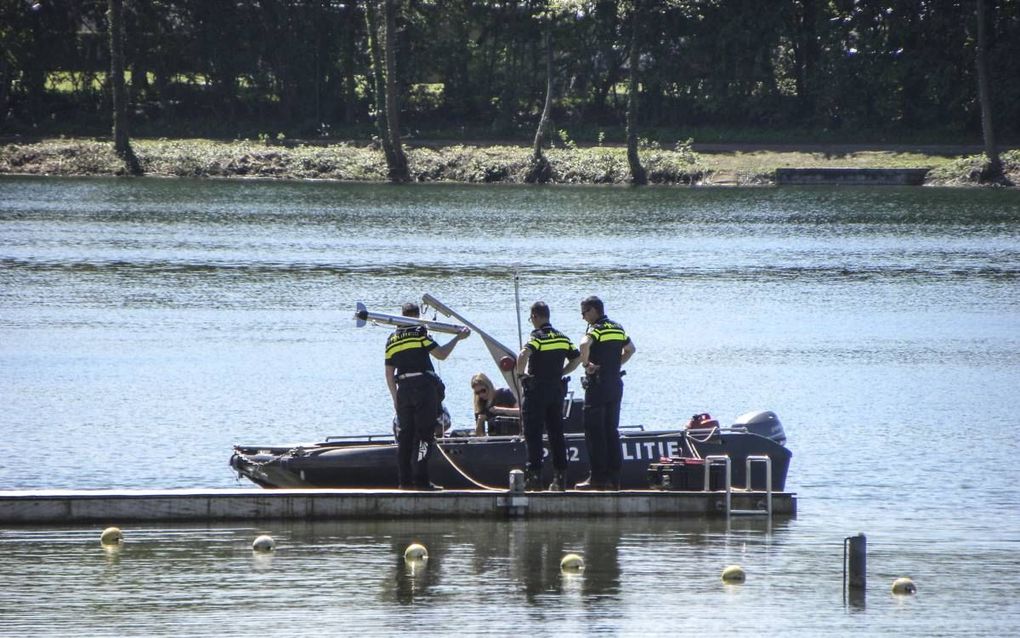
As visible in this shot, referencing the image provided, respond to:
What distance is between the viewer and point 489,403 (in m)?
17.0

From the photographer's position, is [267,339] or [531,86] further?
[531,86]

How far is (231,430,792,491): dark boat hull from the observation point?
53.5 feet

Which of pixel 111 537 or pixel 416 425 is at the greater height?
pixel 416 425

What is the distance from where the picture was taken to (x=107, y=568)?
13094mm

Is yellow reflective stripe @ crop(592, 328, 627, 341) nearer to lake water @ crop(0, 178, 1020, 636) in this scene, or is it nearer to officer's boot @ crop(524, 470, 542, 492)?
officer's boot @ crop(524, 470, 542, 492)

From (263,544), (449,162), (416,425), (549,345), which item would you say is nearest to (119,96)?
(449,162)

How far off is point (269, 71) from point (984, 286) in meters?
45.3

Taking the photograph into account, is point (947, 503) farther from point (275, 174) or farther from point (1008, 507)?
point (275, 174)

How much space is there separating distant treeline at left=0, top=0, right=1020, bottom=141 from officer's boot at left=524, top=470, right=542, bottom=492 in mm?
56181

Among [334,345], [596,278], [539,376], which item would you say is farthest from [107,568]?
[596,278]

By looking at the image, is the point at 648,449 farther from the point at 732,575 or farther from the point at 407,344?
the point at 732,575

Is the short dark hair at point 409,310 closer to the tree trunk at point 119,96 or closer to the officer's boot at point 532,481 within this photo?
the officer's boot at point 532,481

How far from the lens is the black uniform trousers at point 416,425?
1512cm

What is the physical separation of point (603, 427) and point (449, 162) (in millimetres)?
53906
